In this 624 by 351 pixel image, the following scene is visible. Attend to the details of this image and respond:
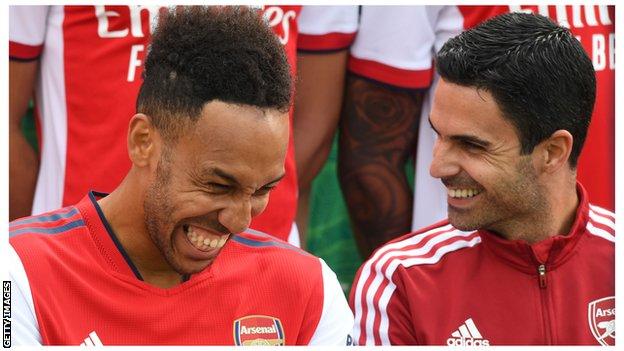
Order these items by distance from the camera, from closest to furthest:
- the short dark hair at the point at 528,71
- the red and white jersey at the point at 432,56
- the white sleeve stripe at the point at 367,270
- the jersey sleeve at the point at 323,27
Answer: the short dark hair at the point at 528,71 < the white sleeve stripe at the point at 367,270 < the red and white jersey at the point at 432,56 < the jersey sleeve at the point at 323,27

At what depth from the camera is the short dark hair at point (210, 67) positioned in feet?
9.18

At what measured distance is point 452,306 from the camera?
3.33 metres

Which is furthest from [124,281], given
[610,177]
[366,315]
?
[610,177]

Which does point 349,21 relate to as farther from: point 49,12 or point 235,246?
point 235,246

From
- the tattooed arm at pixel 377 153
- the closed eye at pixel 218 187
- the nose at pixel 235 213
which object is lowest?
the tattooed arm at pixel 377 153

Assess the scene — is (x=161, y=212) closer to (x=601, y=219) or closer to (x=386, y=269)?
(x=386, y=269)

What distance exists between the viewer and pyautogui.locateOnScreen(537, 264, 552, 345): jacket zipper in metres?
3.31

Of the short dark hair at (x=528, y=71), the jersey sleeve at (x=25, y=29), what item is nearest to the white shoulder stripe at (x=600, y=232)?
the short dark hair at (x=528, y=71)

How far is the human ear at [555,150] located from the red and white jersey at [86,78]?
98cm

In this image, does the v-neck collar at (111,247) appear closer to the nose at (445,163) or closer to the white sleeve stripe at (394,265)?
the white sleeve stripe at (394,265)

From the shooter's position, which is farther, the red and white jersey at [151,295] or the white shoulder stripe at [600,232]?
the white shoulder stripe at [600,232]

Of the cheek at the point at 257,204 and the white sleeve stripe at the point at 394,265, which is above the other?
the cheek at the point at 257,204

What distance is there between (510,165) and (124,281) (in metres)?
1.15

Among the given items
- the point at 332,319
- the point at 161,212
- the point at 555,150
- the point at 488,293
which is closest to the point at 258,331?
the point at 332,319
